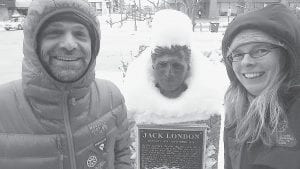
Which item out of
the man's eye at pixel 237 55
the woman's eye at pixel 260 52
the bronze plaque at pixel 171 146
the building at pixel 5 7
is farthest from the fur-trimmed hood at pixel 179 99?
the building at pixel 5 7

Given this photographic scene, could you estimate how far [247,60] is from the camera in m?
2.21

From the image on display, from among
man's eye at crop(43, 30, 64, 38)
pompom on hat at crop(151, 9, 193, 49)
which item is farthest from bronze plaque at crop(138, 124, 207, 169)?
man's eye at crop(43, 30, 64, 38)

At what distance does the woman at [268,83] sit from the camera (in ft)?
6.67

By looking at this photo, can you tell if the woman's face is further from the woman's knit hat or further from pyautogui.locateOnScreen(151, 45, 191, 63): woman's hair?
pyautogui.locateOnScreen(151, 45, 191, 63): woman's hair

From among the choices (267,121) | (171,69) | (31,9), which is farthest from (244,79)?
(31,9)

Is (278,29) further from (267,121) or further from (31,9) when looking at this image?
(31,9)

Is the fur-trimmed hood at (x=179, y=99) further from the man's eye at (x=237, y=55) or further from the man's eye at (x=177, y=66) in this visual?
the man's eye at (x=237, y=55)

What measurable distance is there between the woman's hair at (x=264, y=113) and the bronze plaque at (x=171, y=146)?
94 cm

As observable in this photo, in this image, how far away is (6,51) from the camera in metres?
16.7

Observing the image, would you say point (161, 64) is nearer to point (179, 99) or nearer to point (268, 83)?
point (179, 99)

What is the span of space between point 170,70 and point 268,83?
45.7 inches

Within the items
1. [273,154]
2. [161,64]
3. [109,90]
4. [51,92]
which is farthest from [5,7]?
[273,154]

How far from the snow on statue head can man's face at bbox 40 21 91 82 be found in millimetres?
1242

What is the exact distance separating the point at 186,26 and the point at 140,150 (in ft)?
4.50
